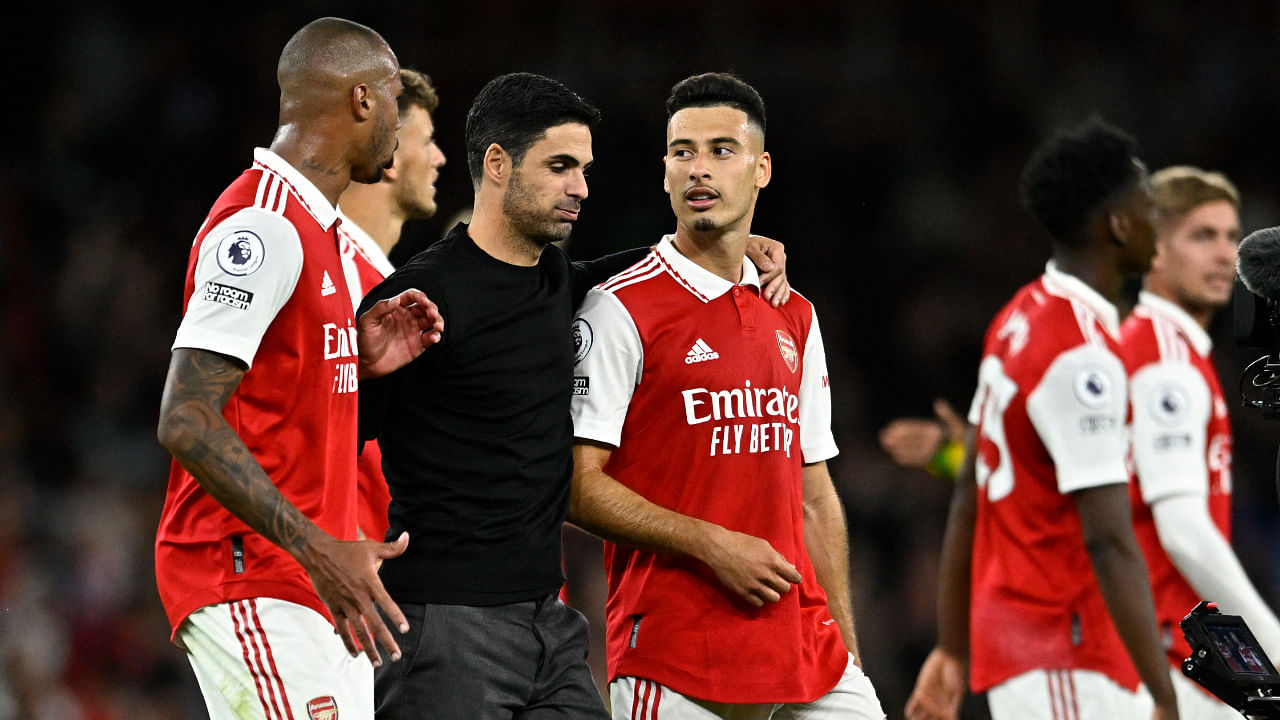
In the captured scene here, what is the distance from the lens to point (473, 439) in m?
3.13

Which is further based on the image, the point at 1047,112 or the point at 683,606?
the point at 1047,112

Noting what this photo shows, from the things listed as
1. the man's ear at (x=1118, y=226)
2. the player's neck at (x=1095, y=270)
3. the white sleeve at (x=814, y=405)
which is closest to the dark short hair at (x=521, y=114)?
the white sleeve at (x=814, y=405)

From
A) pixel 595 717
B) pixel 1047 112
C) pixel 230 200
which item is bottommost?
pixel 595 717

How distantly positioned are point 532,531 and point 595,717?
0.46m

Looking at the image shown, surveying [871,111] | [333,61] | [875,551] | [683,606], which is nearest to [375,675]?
[683,606]

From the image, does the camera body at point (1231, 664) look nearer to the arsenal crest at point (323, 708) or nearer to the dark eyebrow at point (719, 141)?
Answer: the dark eyebrow at point (719, 141)

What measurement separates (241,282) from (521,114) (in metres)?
0.94

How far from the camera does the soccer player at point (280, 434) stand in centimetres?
263

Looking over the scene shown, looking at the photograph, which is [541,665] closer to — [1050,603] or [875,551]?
[1050,603]

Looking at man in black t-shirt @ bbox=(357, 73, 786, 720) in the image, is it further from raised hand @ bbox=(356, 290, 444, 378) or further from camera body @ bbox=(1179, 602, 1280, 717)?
camera body @ bbox=(1179, 602, 1280, 717)

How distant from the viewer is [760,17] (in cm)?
991

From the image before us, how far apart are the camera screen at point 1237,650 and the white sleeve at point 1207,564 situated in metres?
1.38

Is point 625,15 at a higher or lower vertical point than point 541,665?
higher

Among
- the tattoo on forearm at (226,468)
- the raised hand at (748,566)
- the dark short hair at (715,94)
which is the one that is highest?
the dark short hair at (715,94)
